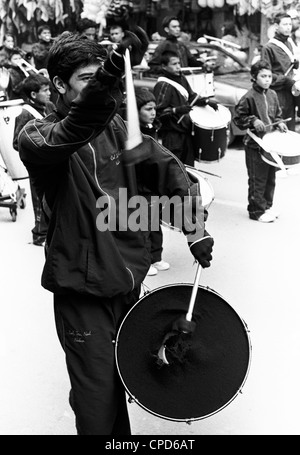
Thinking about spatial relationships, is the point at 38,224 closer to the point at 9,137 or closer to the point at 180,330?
the point at 9,137

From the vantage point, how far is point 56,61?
300 centimetres

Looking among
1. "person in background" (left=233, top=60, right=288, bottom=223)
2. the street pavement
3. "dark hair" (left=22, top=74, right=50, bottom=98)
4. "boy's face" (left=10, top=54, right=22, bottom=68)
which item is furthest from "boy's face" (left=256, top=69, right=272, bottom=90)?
"boy's face" (left=10, top=54, right=22, bottom=68)

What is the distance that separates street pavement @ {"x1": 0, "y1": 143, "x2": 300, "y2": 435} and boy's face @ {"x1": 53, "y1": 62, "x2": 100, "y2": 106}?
1.28m

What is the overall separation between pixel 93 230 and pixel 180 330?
540 millimetres

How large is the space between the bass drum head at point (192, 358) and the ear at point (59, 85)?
85 centimetres

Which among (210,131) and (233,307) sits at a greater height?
(233,307)

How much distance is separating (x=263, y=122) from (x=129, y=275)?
4.55 meters

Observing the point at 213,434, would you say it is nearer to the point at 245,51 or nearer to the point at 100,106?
the point at 100,106

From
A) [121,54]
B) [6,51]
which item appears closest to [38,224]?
[121,54]

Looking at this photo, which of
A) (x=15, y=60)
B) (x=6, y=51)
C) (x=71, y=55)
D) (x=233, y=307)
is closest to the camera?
(x=71, y=55)

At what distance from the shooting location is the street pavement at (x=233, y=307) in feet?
13.1

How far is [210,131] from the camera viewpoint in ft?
24.1

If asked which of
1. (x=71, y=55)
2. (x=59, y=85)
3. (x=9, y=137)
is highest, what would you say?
(x=71, y=55)

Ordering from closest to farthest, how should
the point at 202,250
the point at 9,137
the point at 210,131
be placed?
the point at 202,250, the point at 210,131, the point at 9,137
